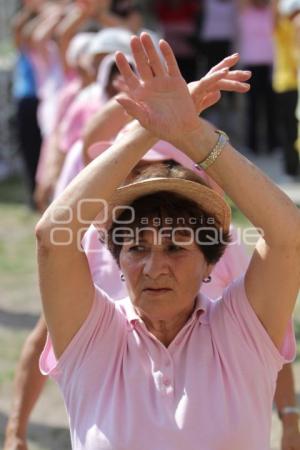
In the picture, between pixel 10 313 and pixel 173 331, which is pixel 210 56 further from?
pixel 173 331

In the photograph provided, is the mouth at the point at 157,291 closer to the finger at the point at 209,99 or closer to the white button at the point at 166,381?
the white button at the point at 166,381

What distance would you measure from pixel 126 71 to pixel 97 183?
0.27 metres

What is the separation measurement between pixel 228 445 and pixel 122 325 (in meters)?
0.41

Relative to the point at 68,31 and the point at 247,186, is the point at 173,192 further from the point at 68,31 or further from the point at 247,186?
the point at 68,31

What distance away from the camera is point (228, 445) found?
7.98 ft

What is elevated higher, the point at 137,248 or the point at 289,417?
the point at 137,248

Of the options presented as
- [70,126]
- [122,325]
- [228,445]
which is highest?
[122,325]

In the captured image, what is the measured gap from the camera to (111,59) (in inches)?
195

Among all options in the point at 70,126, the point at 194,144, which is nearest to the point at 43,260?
the point at 194,144

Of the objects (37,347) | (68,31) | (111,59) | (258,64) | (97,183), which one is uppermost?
(97,183)

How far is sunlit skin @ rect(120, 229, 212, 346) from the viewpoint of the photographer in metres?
2.56

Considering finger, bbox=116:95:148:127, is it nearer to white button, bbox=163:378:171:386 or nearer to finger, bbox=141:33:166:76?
finger, bbox=141:33:166:76

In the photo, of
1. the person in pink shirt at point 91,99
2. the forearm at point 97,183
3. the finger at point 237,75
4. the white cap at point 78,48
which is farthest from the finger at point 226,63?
the white cap at point 78,48

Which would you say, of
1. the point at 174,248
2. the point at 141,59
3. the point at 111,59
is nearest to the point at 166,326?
the point at 174,248
